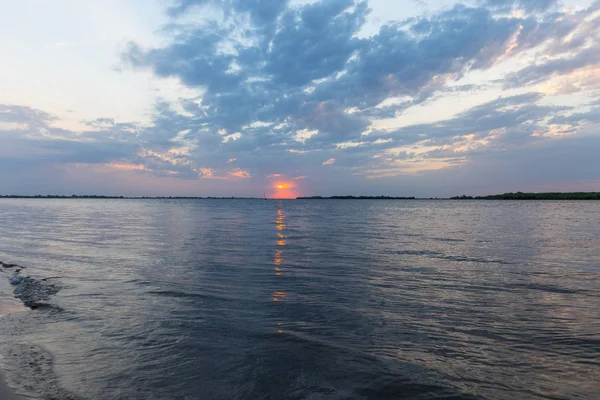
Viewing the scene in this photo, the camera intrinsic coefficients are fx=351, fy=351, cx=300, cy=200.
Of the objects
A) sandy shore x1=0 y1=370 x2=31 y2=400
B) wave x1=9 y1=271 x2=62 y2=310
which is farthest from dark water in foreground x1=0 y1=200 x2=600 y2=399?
sandy shore x1=0 y1=370 x2=31 y2=400

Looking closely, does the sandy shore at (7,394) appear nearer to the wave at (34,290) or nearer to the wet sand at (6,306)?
the wet sand at (6,306)

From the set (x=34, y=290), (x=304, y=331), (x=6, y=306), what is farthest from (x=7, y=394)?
(x=34, y=290)

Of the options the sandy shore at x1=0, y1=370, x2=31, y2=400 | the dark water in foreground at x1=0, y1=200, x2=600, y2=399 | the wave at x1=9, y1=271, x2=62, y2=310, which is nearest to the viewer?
the sandy shore at x1=0, y1=370, x2=31, y2=400

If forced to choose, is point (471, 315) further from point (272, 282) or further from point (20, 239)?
point (20, 239)

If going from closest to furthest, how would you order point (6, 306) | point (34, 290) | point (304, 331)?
point (304, 331) → point (6, 306) → point (34, 290)

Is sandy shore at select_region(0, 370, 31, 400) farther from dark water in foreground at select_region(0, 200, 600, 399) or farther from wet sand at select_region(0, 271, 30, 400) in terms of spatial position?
dark water in foreground at select_region(0, 200, 600, 399)

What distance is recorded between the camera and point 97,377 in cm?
664

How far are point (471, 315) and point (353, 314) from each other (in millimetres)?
3492

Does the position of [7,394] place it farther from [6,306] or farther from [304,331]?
[6,306]

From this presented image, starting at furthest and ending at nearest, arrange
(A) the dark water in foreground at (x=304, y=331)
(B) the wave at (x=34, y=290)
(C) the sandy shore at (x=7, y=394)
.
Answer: (B) the wave at (x=34, y=290)
(A) the dark water in foreground at (x=304, y=331)
(C) the sandy shore at (x=7, y=394)

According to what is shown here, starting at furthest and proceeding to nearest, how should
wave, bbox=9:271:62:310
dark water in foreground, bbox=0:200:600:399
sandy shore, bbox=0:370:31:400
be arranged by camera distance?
1. wave, bbox=9:271:62:310
2. dark water in foreground, bbox=0:200:600:399
3. sandy shore, bbox=0:370:31:400

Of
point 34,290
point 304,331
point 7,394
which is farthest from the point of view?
point 34,290

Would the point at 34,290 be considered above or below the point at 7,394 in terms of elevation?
below

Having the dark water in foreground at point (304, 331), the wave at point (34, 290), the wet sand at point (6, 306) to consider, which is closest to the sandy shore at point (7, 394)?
the wet sand at point (6, 306)
